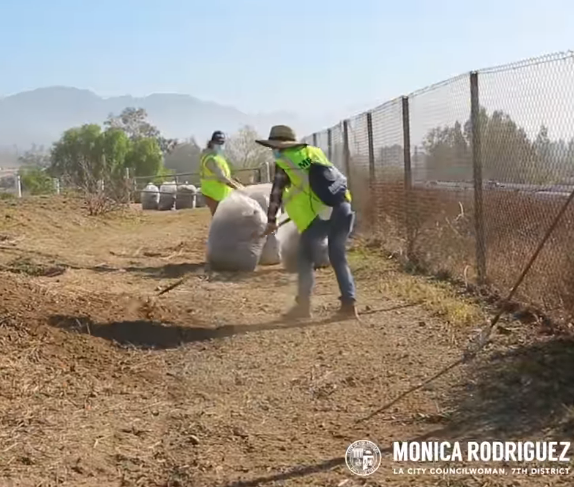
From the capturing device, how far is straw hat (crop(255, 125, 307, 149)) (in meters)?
6.64

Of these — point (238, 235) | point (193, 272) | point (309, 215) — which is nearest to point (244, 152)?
point (193, 272)

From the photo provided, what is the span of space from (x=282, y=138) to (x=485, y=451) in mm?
3585

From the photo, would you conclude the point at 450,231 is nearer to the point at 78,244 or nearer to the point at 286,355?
the point at 286,355

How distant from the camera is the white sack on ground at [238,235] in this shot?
8.93 metres

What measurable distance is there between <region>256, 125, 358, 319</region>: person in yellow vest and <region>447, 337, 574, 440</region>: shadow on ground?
176 centimetres

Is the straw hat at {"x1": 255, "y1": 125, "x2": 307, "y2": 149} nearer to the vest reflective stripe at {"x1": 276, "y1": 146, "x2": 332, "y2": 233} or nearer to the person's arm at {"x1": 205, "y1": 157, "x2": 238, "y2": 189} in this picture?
the vest reflective stripe at {"x1": 276, "y1": 146, "x2": 332, "y2": 233}

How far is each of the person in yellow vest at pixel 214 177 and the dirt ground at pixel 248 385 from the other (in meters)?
2.27

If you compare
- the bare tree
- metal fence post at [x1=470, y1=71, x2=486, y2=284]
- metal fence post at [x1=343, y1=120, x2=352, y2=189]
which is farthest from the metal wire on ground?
the bare tree

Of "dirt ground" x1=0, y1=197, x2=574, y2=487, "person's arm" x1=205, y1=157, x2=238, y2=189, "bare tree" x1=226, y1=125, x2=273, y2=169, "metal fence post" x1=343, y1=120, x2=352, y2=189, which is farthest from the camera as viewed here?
"bare tree" x1=226, y1=125, x2=273, y2=169

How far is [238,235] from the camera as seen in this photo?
8.95 m

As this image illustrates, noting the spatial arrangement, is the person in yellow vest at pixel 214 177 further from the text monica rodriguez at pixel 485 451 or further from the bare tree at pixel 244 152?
the bare tree at pixel 244 152

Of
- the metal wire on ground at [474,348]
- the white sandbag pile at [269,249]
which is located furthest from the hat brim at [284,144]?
the white sandbag pile at [269,249]

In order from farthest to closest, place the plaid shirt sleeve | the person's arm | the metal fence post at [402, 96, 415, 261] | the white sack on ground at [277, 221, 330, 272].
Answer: the person's arm < the metal fence post at [402, 96, 415, 261] < the white sack on ground at [277, 221, 330, 272] < the plaid shirt sleeve

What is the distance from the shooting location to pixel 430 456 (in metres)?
3.66
